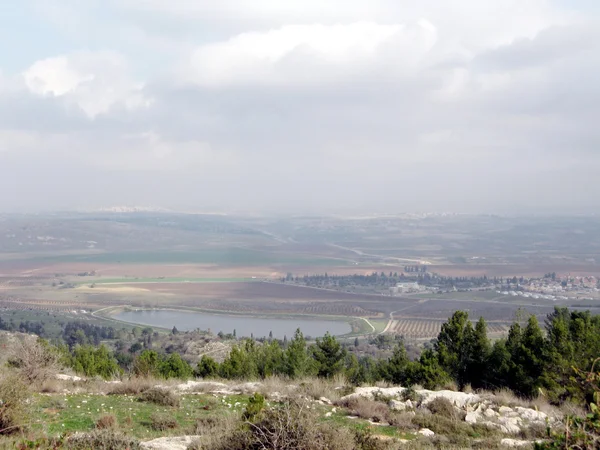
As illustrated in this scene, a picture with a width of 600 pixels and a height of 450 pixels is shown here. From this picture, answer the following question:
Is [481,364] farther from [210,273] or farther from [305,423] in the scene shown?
[210,273]

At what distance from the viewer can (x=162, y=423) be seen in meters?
8.41

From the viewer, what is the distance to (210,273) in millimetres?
82812

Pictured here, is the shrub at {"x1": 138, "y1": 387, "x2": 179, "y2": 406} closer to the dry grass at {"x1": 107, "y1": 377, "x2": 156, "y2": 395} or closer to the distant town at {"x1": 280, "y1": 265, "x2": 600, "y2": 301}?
the dry grass at {"x1": 107, "y1": 377, "x2": 156, "y2": 395}

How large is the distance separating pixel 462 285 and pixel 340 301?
2073 centimetres

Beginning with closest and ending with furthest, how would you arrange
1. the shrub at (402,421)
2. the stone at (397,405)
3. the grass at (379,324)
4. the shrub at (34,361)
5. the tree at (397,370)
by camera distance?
the shrub at (402,421) → the stone at (397,405) → the shrub at (34,361) → the tree at (397,370) → the grass at (379,324)

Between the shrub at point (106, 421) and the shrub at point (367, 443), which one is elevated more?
the shrub at point (367, 443)

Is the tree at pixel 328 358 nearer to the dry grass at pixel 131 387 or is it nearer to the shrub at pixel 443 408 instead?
the dry grass at pixel 131 387

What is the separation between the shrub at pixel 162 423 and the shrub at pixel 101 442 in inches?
89.0

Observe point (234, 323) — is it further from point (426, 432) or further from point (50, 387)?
point (426, 432)

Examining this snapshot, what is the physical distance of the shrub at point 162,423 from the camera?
8.34 m

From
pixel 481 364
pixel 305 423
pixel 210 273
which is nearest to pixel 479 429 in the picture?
pixel 305 423

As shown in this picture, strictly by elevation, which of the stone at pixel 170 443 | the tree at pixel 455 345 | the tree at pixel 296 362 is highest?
the stone at pixel 170 443

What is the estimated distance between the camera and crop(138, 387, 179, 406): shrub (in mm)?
10133

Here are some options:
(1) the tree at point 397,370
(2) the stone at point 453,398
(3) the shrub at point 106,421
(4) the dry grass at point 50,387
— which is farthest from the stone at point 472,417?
(4) the dry grass at point 50,387
